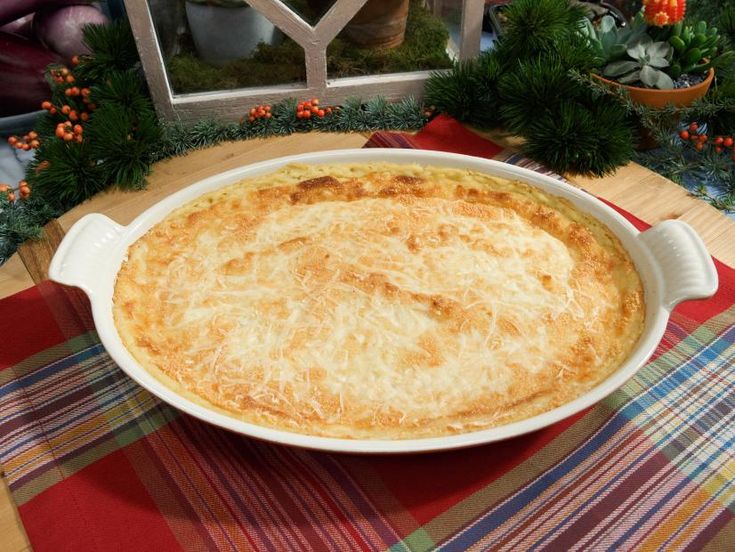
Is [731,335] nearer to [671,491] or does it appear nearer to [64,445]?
[671,491]

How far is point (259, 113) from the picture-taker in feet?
6.69

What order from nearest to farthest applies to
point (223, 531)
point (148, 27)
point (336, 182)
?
point (223, 531), point (336, 182), point (148, 27)

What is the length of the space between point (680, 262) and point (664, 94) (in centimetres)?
88

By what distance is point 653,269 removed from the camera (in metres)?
Result: 1.28

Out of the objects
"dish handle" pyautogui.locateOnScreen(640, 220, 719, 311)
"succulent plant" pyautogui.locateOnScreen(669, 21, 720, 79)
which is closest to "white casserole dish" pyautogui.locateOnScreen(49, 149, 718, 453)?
"dish handle" pyautogui.locateOnScreen(640, 220, 719, 311)

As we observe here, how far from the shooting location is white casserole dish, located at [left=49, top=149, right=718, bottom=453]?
3.32 ft

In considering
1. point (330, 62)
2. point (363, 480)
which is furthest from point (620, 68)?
point (363, 480)

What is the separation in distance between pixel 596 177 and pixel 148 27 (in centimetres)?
137

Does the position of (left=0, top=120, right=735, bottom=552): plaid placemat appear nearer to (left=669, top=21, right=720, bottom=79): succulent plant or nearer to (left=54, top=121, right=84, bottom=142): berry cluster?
(left=54, top=121, right=84, bottom=142): berry cluster

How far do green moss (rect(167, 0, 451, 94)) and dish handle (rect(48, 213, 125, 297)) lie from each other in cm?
81

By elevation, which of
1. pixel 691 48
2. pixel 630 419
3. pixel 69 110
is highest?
pixel 691 48

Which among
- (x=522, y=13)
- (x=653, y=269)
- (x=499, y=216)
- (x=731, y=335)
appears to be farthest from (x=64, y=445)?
(x=522, y=13)

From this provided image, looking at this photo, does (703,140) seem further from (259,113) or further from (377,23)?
(259,113)

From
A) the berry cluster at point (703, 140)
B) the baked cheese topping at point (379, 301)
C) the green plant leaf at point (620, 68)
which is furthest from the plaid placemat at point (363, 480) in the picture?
the green plant leaf at point (620, 68)
